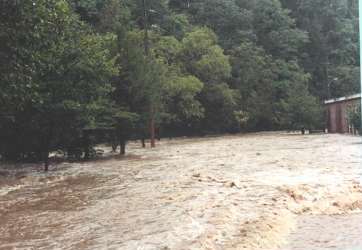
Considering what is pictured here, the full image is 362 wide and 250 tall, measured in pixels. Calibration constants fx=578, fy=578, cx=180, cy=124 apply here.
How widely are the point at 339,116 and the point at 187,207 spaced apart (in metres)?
42.6

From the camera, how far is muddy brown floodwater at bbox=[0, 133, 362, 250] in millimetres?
9570

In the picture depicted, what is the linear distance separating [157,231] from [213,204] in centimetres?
295

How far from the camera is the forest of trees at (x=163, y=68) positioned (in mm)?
17953

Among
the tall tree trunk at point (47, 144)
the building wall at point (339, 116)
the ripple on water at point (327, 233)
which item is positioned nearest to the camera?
the ripple on water at point (327, 233)

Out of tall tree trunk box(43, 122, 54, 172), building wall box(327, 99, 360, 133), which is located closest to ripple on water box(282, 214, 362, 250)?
tall tree trunk box(43, 122, 54, 172)

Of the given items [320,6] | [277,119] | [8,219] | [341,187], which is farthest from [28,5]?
[320,6]

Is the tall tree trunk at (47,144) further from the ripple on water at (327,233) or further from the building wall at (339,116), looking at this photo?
the building wall at (339,116)

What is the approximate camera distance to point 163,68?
40562 mm

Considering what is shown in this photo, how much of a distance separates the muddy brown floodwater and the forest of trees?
322 cm

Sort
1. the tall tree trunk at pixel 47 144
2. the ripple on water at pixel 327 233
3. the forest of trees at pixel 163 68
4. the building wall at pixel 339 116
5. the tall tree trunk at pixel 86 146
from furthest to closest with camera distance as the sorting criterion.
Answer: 1. the building wall at pixel 339 116
2. the tall tree trunk at pixel 86 146
3. the tall tree trunk at pixel 47 144
4. the forest of trees at pixel 163 68
5. the ripple on water at pixel 327 233

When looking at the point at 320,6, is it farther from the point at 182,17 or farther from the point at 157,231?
the point at 157,231

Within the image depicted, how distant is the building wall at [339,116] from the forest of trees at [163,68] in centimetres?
106

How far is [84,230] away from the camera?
34.6 ft

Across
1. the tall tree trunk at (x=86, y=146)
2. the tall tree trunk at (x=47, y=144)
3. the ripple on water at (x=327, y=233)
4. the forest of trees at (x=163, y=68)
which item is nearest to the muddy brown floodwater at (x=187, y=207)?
the ripple on water at (x=327, y=233)
